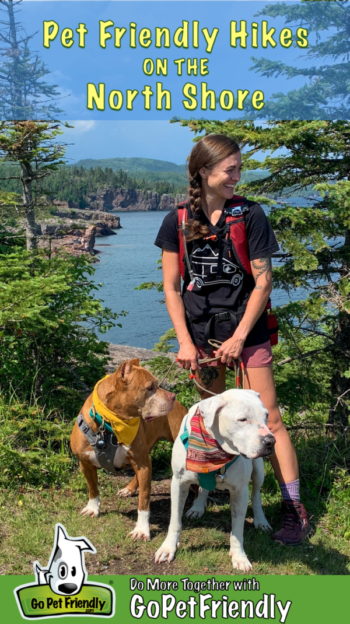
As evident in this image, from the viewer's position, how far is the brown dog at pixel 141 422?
3.75 metres

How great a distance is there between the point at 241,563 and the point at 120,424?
4.09ft

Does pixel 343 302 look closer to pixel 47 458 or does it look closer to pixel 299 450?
pixel 299 450

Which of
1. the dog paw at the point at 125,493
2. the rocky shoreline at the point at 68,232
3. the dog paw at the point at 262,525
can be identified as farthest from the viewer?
the rocky shoreline at the point at 68,232

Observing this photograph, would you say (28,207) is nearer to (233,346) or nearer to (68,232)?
(68,232)

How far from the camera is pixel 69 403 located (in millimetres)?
5504

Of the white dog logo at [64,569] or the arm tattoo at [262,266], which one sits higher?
the arm tattoo at [262,266]

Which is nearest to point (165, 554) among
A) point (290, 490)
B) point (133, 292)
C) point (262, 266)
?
point (290, 490)

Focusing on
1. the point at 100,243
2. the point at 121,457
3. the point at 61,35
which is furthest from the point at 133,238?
the point at 121,457

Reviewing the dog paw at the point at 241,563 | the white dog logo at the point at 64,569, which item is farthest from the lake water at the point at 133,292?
the white dog logo at the point at 64,569

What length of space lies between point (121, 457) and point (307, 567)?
153 cm

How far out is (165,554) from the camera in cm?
363

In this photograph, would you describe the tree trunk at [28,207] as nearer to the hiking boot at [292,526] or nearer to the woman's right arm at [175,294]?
the woman's right arm at [175,294]

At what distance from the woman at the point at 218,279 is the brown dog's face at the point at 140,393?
11.3 inches

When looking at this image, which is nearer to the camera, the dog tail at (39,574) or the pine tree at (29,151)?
the dog tail at (39,574)
